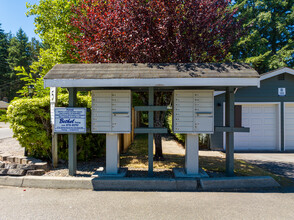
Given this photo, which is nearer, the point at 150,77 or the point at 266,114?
the point at 150,77

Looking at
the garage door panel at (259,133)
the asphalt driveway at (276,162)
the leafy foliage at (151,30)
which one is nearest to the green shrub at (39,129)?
the leafy foliage at (151,30)

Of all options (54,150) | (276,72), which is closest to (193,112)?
(54,150)

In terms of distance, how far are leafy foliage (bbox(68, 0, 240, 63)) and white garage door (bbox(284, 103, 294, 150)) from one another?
218 inches

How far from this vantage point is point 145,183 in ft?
13.5

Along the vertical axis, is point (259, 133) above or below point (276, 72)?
below

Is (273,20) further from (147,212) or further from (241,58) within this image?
(147,212)

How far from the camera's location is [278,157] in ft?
24.2

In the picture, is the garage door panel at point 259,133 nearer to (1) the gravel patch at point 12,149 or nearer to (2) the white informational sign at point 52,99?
(2) the white informational sign at point 52,99

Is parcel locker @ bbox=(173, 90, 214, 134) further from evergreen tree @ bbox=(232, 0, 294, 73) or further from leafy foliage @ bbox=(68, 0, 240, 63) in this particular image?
evergreen tree @ bbox=(232, 0, 294, 73)

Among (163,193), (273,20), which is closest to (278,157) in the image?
(163,193)

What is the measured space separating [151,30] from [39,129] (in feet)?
14.6

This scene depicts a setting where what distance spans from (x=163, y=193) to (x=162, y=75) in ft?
8.49

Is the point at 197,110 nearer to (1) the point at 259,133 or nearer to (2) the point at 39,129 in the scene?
(2) the point at 39,129

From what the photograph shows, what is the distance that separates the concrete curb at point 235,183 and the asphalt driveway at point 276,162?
4.45 ft
